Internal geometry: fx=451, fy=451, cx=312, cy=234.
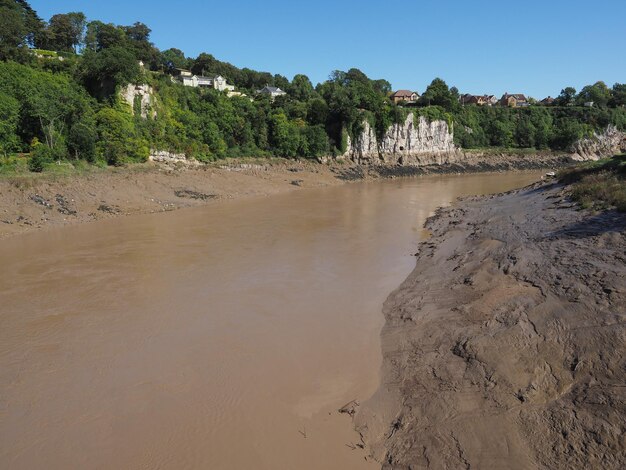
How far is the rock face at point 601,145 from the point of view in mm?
65812

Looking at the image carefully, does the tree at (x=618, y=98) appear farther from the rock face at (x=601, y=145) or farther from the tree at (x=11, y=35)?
the tree at (x=11, y=35)

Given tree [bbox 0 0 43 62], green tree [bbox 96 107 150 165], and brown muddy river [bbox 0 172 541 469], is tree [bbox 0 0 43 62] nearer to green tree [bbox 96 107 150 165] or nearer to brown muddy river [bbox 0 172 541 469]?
green tree [bbox 96 107 150 165]

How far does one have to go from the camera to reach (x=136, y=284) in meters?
13.9

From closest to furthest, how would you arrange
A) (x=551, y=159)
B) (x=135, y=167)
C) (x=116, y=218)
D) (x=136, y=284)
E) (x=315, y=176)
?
(x=136, y=284) < (x=116, y=218) < (x=135, y=167) < (x=315, y=176) < (x=551, y=159)

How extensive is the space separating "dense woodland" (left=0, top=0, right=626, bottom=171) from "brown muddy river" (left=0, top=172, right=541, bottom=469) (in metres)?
12.2

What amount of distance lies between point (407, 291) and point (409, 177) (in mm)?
37797

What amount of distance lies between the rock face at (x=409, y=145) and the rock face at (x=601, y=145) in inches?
829

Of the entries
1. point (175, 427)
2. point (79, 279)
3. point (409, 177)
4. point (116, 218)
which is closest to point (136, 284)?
point (79, 279)

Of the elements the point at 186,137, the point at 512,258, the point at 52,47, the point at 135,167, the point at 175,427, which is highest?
the point at 52,47

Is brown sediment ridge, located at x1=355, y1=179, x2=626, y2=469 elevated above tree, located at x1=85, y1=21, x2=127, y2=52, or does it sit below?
below

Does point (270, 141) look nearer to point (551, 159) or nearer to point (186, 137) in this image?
point (186, 137)

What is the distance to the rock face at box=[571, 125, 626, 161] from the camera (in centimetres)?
6581

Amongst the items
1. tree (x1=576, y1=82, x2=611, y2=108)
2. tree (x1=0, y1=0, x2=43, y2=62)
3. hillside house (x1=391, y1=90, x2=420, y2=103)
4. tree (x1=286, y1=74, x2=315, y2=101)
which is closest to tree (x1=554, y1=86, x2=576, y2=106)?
tree (x1=576, y1=82, x2=611, y2=108)

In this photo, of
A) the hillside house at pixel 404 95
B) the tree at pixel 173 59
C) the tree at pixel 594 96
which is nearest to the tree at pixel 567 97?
the tree at pixel 594 96
